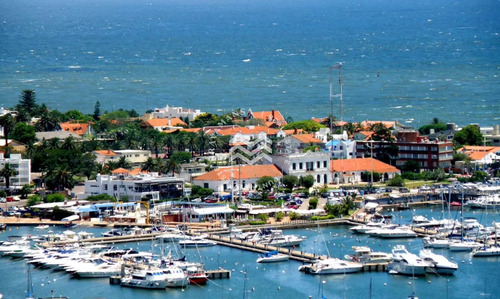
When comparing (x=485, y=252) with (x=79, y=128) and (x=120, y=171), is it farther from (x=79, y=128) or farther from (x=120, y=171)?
(x=79, y=128)

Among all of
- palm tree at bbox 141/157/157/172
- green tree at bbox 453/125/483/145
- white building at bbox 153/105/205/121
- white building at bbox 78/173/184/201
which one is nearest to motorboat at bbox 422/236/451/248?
white building at bbox 78/173/184/201

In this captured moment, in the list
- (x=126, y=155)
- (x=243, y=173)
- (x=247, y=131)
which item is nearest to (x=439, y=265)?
(x=243, y=173)

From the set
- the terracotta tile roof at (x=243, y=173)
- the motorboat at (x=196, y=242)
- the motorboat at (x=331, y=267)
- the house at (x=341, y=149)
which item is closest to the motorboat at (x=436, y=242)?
the motorboat at (x=331, y=267)

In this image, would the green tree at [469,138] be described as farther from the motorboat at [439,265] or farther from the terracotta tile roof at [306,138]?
the motorboat at [439,265]

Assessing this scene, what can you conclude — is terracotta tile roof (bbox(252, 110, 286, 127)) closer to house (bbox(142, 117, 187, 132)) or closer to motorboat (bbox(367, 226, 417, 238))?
house (bbox(142, 117, 187, 132))

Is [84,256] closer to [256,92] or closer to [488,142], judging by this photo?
[488,142]
